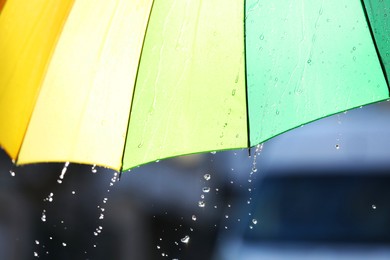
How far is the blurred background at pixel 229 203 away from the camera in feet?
21.3

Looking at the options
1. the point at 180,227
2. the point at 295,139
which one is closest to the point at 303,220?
the point at 295,139

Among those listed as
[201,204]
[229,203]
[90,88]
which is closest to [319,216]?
[229,203]

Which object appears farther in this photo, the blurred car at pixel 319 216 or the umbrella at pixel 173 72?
the blurred car at pixel 319 216

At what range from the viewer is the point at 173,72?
1.67 metres

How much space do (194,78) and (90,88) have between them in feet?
0.80

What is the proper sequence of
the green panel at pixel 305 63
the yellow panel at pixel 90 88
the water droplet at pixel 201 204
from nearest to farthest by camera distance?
1. the green panel at pixel 305 63
2. the yellow panel at pixel 90 88
3. the water droplet at pixel 201 204

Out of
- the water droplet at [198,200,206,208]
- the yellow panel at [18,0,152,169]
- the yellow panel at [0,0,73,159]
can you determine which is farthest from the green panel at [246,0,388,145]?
the water droplet at [198,200,206,208]

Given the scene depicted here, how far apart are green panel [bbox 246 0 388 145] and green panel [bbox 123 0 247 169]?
34 mm

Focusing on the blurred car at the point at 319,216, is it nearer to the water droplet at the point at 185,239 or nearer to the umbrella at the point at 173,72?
the water droplet at the point at 185,239

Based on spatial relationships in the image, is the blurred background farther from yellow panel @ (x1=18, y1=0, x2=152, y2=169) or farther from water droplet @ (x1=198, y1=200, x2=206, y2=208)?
yellow panel @ (x1=18, y1=0, x2=152, y2=169)

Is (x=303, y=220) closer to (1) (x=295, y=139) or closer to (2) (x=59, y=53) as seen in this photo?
(1) (x=295, y=139)

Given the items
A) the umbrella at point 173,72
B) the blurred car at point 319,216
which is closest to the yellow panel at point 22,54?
the umbrella at point 173,72

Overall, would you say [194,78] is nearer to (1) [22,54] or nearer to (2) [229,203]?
(1) [22,54]

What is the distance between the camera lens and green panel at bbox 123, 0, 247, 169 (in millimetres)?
1653
